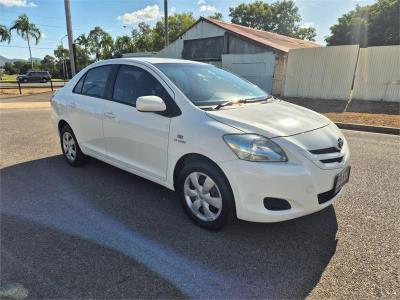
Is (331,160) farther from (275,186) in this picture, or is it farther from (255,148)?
(255,148)

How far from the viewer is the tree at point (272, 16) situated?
60500 millimetres

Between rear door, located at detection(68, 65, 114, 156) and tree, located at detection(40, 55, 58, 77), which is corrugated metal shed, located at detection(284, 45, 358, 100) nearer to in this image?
rear door, located at detection(68, 65, 114, 156)

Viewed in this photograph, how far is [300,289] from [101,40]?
7890cm

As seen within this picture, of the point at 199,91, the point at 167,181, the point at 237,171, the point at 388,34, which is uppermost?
the point at 388,34

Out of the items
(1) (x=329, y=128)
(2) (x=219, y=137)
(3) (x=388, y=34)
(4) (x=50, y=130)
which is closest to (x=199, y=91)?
(2) (x=219, y=137)

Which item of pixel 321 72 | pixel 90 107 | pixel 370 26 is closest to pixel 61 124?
pixel 90 107

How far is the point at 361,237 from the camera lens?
3.07 m

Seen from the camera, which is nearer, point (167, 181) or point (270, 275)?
point (270, 275)

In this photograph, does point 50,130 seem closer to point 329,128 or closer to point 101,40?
point 329,128

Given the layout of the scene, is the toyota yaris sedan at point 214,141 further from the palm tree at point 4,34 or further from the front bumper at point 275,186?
the palm tree at point 4,34

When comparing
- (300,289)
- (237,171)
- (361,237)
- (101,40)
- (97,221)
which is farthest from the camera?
(101,40)

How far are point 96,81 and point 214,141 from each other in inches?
98.3

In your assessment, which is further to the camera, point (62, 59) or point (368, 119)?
point (62, 59)

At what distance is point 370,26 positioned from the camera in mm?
38438
